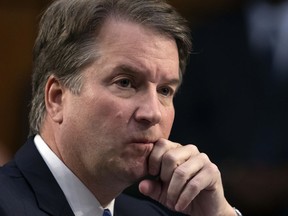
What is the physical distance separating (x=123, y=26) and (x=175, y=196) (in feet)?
1.75

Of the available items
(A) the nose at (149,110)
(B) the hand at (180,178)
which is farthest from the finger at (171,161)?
(A) the nose at (149,110)

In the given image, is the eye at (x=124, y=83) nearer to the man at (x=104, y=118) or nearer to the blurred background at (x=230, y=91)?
the man at (x=104, y=118)

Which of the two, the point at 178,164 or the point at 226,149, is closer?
the point at 178,164

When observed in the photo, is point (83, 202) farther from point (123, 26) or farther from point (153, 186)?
point (123, 26)

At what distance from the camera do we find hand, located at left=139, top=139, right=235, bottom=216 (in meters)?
2.38

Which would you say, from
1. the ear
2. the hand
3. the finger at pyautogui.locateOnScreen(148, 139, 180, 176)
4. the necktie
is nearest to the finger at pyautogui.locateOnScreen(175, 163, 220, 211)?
the hand

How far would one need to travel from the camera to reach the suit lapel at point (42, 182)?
7.58 feet

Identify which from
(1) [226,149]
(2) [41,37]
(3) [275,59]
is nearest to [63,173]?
(2) [41,37]

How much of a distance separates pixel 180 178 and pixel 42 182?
408mm

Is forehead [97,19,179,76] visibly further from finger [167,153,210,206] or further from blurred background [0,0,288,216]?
blurred background [0,0,288,216]

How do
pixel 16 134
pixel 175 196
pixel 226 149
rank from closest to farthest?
pixel 175 196 < pixel 226 149 < pixel 16 134

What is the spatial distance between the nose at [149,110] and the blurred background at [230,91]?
72.3 inches

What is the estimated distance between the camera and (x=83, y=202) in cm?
239

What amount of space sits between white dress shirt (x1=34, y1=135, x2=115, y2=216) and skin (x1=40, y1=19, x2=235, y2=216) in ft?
0.06
